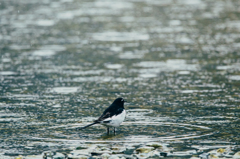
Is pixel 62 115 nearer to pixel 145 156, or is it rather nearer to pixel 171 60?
pixel 145 156

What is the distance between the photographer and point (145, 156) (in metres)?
9.92

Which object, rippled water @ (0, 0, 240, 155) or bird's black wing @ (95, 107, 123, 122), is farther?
rippled water @ (0, 0, 240, 155)

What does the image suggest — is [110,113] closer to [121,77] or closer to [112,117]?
[112,117]

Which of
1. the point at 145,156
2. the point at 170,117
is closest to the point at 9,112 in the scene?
the point at 170,117

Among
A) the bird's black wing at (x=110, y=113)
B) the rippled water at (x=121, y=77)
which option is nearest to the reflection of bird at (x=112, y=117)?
the bird's black wing at (x=110, y=113)

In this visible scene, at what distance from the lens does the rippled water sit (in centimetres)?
1205

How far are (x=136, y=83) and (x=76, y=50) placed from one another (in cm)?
780

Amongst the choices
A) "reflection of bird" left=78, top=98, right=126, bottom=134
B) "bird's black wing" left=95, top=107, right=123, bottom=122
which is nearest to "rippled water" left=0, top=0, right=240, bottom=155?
"reflection of bird" left=78, top=98, right=126, bottom=134

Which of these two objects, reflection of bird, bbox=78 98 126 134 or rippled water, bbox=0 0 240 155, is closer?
reflection of bird, bbox=78 98 126 134

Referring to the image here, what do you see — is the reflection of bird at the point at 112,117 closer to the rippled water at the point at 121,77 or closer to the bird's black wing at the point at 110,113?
the bird's black wing at the point at 110,113

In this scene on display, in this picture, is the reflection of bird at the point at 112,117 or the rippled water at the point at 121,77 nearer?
the reflection of bird at the point at 112,117

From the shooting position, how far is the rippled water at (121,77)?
12.1 meters

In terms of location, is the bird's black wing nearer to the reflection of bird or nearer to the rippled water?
the reflection of bird

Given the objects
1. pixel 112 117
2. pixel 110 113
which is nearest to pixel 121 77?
pixel 110 113
